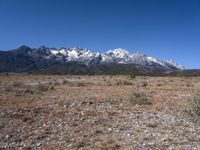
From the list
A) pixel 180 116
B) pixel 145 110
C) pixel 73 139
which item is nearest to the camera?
pixel 73 139

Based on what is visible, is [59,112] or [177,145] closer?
[177,145]

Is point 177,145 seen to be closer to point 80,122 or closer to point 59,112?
point 80,122

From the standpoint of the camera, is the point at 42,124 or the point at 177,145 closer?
the point at 177,145

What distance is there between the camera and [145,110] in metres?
23.3

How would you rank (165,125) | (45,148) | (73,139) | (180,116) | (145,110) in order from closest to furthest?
(45,148), (73,139), (165,125), (180,116), (145,110)

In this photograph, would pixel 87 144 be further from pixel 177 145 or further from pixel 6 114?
pixel 6 114

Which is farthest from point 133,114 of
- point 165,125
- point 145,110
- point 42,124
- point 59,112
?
point 42,124

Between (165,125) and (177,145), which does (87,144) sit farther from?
(165,125)

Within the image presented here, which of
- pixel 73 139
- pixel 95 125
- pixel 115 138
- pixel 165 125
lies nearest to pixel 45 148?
pixel 73 139

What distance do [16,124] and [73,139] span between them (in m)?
4.71

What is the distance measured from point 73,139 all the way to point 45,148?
169cm

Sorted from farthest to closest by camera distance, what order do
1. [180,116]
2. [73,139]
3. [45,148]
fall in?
[180,116] → [73,139] → [45,148]

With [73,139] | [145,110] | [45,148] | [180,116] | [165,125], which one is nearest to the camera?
[45,148]

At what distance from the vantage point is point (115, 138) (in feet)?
52.4
